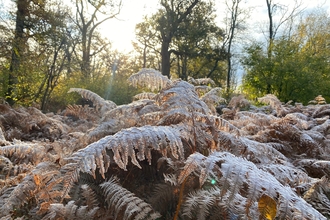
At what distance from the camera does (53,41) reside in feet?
29.5

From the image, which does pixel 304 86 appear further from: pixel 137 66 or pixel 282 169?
pixel 137 66

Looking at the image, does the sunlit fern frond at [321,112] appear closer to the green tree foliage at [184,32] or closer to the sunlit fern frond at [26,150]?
the sunlit fern frond at [26,150]

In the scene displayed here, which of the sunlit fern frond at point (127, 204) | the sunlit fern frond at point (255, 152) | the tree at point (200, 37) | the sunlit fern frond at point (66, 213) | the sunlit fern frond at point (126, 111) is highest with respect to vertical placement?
the tree at point (200, 37)

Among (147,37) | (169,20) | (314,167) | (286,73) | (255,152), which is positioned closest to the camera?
(255,152)

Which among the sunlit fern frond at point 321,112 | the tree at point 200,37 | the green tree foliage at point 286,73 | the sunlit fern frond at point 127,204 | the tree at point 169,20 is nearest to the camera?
the sunlit fern frond at point 127,204

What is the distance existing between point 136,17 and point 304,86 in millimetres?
13567

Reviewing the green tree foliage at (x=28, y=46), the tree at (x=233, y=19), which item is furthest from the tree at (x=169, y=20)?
the green tree foliage at (x=28, y=46)

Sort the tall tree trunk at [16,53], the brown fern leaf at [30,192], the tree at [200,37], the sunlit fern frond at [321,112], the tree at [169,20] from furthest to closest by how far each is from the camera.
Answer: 1. the tree at [200,37]
2. the tree at [169,20]
3. the tall tree trunk at [16,53]
4. the sunlit fern frond at [321,112]
5. the brown fern leaf at [30,192]

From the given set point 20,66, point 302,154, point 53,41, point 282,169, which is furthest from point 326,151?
point 53,41

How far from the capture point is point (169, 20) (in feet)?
58.1

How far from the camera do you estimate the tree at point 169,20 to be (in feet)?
57.6

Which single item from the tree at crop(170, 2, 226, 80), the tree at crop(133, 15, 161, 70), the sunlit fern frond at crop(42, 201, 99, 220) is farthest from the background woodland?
the tree at crop(133, 15, 161, 70)

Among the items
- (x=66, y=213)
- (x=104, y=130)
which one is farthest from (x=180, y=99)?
(x=66, y=213)

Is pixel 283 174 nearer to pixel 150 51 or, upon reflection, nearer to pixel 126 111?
pixel 126 111
